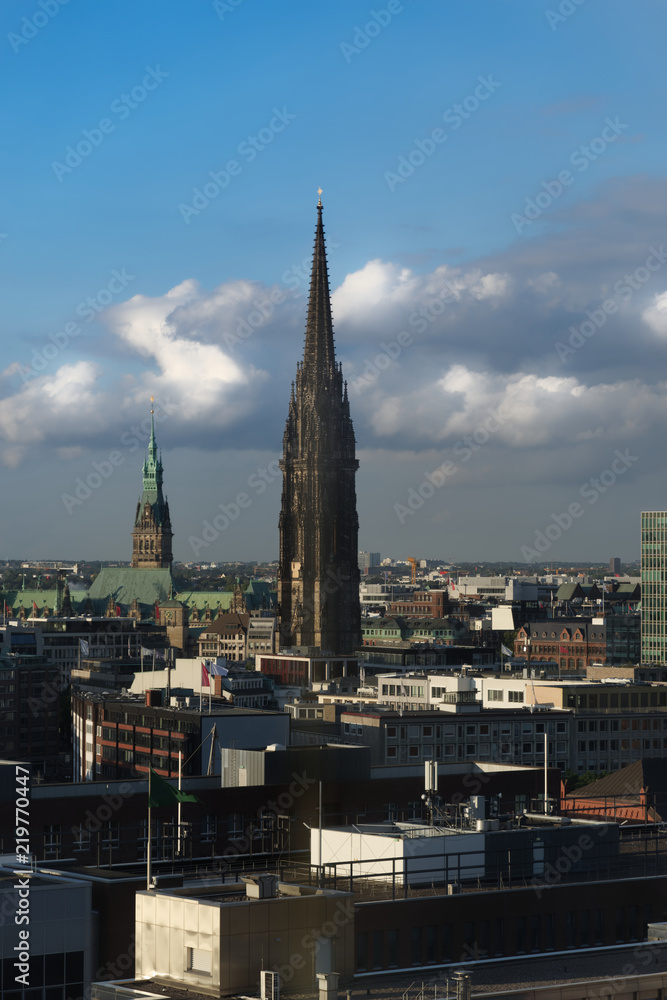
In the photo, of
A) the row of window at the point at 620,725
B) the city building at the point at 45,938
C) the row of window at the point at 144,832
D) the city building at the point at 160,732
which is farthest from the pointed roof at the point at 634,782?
the city building at the point at 45,938

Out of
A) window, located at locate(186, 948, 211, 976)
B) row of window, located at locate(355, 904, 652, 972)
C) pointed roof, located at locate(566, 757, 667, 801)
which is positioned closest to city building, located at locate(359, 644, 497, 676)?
pointed roof, located at locate(566, 757, 667, 801)

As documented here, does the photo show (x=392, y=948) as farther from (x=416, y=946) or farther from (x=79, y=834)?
(x=79, y=834)

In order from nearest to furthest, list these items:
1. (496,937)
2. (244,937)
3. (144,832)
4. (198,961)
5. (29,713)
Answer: (244,937) < (198,961) < (496,937) < (144,832) < (29,713)

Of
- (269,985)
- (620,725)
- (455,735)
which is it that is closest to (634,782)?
(455,735)

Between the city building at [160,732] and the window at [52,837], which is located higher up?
the city building at [160,732]

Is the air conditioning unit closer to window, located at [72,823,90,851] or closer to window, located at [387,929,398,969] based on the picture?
window, located at [387,929,398,969]

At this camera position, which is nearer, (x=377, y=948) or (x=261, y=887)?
(x=261, y=887)

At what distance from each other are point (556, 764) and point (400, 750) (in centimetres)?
1139

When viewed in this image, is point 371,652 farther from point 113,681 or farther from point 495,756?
point 495,756

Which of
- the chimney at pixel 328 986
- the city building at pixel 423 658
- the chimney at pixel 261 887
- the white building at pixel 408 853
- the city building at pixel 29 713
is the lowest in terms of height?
the city building at pixel 29 713

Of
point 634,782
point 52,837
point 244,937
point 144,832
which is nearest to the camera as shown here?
point 244,937

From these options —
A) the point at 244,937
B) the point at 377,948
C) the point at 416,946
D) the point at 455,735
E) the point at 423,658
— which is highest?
the point at 423,658

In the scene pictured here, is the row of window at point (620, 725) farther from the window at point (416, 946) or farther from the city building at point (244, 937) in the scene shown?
the city building at point (244, 937)

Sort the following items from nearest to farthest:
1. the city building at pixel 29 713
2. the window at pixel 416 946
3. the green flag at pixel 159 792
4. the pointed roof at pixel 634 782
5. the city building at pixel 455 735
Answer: the window at pixel 416 946 < the green flag at pixel 159 792 < the pointed roof at pixel 634 782 < the city building at pixel 455 735 < the city building at pixel 29 713
